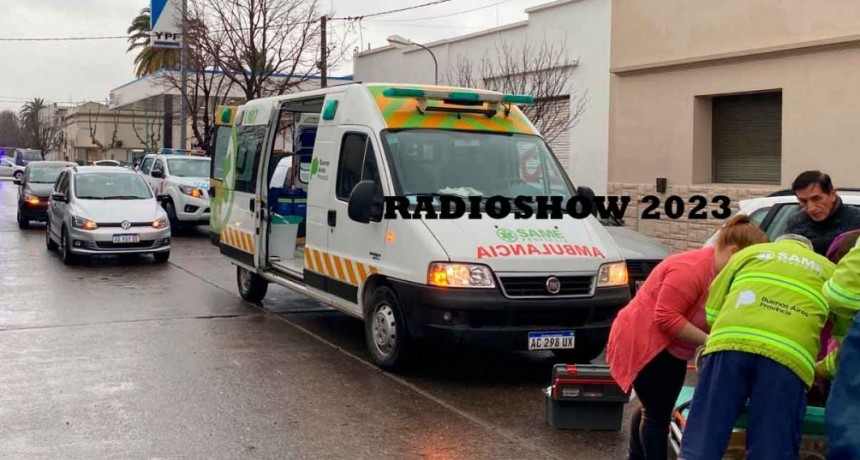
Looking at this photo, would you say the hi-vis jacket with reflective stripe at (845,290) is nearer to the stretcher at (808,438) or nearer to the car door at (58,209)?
the stretcher at (808,438)

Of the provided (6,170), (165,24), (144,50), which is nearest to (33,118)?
(6,170)

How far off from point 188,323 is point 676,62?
387 inches

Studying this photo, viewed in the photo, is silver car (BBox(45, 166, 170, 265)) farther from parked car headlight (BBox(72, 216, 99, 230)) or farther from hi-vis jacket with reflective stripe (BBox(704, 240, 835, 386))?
hi-vis jacket with reflective stripe (BBox(704, 240, 835, 386))

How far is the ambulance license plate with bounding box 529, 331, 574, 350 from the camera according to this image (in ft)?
23.5

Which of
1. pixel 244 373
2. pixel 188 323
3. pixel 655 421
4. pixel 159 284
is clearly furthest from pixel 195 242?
pixel 655 421

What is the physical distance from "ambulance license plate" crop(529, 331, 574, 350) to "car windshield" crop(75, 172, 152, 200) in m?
10.6

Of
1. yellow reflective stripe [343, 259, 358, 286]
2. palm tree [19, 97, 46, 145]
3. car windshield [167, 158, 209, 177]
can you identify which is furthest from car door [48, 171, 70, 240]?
palm tree [19, 97, 46, 145]

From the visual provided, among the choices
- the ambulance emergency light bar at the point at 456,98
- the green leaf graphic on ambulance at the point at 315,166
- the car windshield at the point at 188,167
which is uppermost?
the ambulance emergency light bar at the point at 456,98

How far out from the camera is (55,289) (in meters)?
12.3

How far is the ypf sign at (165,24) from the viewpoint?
27.2m

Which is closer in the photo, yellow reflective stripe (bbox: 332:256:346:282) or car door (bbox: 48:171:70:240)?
yellow reflective stripe (bbox: 332:256:346:282)

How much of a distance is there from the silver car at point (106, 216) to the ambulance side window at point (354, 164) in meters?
7.45

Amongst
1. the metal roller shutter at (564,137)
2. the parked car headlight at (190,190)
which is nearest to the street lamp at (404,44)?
the metal roller shutter at (564,137)

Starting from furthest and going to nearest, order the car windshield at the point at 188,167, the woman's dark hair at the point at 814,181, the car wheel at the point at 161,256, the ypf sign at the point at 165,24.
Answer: the ypf sign at the point at 165,24
the car windshield at the point at 188,167
the car wheel at the point at 161,256
the woman's dark hair at the point at 814,181
